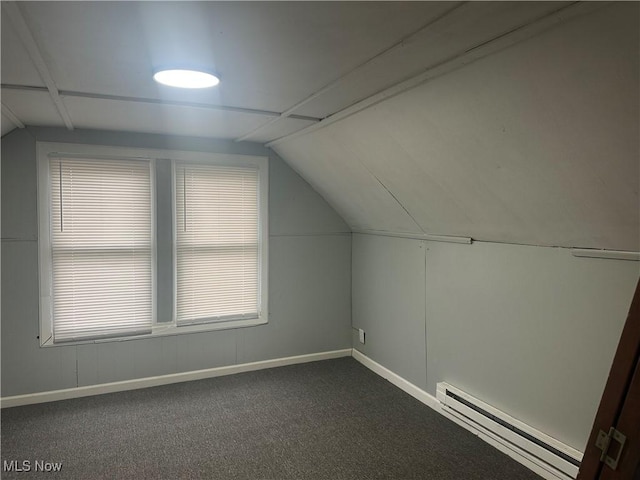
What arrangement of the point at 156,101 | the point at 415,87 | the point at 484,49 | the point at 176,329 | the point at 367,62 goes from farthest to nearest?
1. the point at 176,329
2. the point at 156,101
3. the point at 415,87
4. the point at 367,62
5. the point at 484,49

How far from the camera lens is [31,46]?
1844 mm

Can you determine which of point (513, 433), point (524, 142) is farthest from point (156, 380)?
point (524, 142)

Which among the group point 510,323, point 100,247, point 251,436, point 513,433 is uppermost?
point 100,247

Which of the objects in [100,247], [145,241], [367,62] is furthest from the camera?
[145,241]

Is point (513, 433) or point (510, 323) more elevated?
point (510, 323)

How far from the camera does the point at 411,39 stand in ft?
5.62

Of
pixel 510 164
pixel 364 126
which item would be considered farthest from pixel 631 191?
pixel 364 126

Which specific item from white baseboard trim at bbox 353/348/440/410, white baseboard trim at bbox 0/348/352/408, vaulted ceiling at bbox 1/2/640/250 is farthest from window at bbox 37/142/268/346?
white baseboard trim at bbox 353/348/440/410

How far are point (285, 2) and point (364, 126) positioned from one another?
1449 millimetres

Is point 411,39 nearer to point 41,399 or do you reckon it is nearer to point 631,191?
point 631,191

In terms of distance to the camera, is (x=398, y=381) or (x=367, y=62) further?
(x=398, y=381)

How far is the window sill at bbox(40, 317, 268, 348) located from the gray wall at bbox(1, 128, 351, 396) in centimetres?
4

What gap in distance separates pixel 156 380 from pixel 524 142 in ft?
11.4

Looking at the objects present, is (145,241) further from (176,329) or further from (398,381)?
(398,381)
